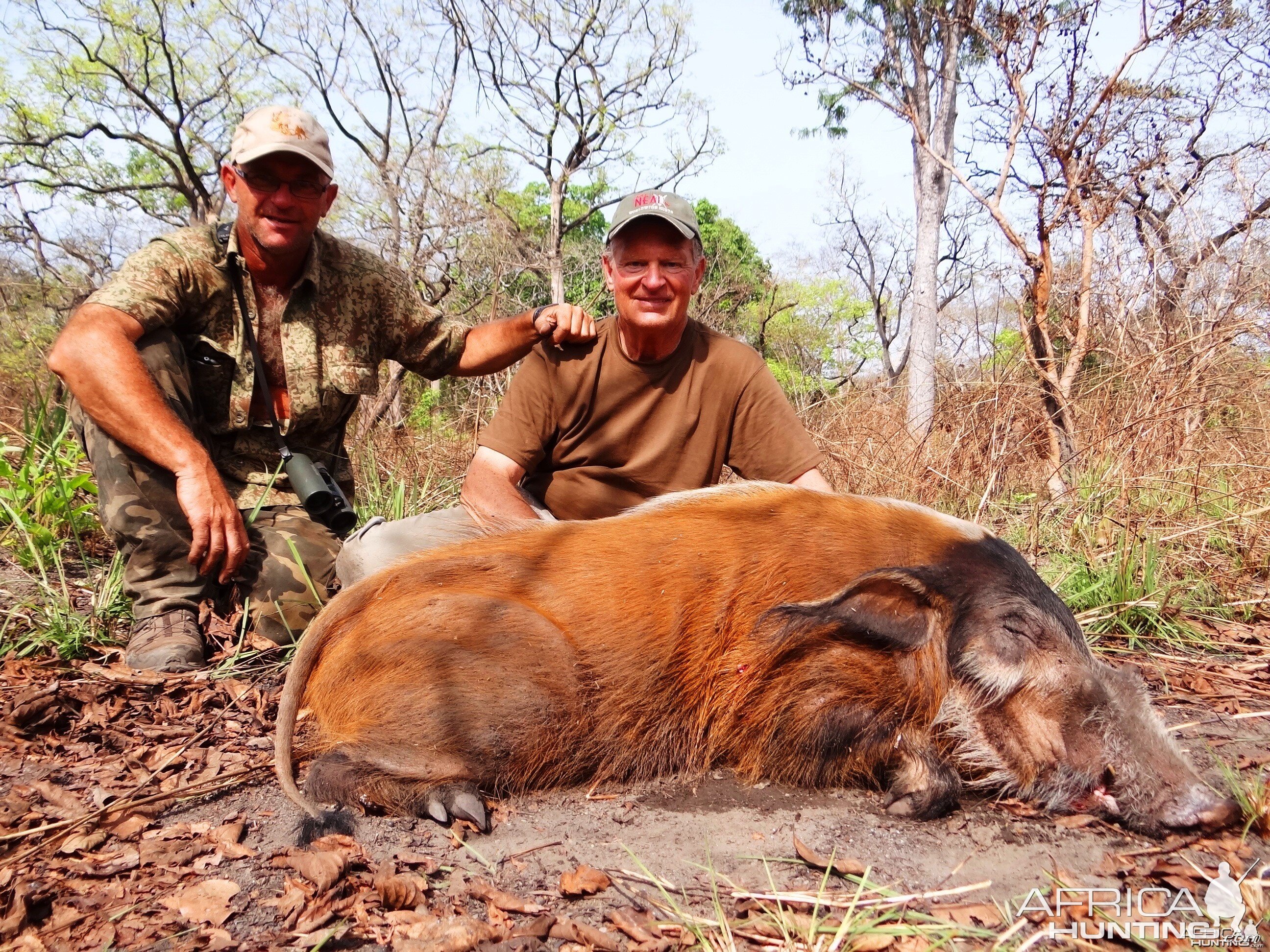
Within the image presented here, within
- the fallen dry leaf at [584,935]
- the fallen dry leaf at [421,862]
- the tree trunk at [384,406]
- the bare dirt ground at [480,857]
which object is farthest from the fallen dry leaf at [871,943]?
the tree trunk at [384,406]

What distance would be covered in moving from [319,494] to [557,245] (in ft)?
53.6

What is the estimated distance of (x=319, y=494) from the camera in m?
3.93

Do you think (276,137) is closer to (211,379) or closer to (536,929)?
(211,379)

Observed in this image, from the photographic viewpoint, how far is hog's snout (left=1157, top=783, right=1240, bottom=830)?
234 centimetres

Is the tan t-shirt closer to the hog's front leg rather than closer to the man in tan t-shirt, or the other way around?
the man in tan t-shirt

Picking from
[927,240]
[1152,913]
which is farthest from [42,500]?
[927,240]

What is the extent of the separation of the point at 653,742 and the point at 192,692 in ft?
5.97

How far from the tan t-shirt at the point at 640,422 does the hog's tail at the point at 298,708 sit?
121 cm

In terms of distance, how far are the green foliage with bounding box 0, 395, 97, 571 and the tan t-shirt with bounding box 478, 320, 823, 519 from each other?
2.21 metres

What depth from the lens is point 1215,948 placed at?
1.83 metres

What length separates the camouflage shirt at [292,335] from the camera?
3854 millimetres

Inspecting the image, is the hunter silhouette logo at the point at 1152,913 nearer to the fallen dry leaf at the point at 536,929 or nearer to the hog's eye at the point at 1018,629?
the hog's eye at the point at 1018,629

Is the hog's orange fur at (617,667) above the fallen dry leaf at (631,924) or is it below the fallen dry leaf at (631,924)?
above

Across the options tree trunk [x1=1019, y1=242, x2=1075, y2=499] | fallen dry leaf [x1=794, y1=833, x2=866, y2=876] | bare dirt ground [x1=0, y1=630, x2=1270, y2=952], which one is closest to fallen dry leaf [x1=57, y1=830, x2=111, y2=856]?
bare dirt ground [x1=0, y1=630, x2=1270, y2=952]
